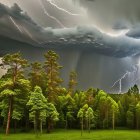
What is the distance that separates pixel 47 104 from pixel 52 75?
1090cm

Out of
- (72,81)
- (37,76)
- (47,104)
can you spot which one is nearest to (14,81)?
(47,104)

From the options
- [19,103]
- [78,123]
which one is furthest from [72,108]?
[19,103]

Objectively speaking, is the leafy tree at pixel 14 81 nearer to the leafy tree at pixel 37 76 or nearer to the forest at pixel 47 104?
the forest at pixel 47 104

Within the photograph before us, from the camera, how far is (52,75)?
94.1 m

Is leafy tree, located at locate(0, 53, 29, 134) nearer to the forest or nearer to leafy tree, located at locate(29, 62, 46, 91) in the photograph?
the forest

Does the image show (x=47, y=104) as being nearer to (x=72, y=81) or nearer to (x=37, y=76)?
(x=37, y=76)

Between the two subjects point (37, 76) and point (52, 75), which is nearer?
point (52, 75)

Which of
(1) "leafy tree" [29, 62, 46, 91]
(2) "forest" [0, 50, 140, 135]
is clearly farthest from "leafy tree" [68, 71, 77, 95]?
(1) "leafy tree" [29, 62, 46, 91]

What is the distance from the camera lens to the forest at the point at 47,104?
79.1 m

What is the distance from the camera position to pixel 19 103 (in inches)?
3349

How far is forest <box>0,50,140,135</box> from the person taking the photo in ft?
260

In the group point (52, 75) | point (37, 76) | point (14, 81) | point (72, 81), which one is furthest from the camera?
point (72, 81)

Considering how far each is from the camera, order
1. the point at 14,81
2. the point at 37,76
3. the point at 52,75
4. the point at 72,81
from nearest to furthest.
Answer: the point at 14,81
the point at 52,75
the point at 37,76
the point at 72,81

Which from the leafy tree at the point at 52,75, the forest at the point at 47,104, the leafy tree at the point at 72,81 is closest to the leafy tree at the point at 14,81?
the forest at the point at 47,104
